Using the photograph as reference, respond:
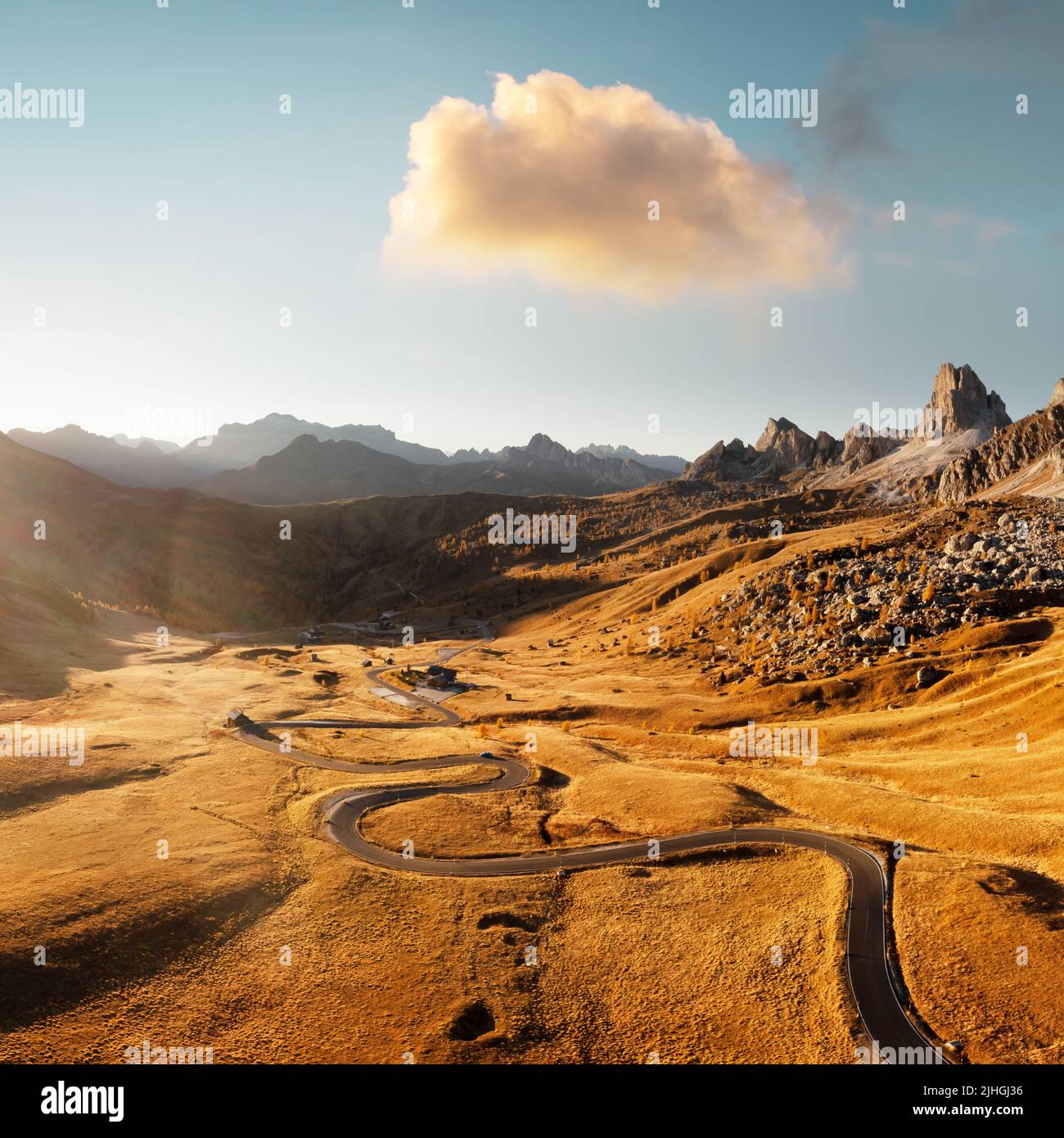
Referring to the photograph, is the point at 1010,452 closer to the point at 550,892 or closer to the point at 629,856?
the point at 629,856

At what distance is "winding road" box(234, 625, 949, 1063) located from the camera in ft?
106

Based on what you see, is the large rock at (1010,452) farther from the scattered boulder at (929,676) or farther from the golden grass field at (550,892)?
the golden grass field at (550,892)

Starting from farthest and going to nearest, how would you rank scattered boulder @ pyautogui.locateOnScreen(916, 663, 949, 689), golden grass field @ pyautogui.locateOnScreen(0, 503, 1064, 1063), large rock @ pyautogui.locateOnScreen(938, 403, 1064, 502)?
large rock @ pyautogui.locateOnScreen(938, 403, 1064, 502), scattered boulder @ pyautogui.locateOnScreen(916, 663, 949, 689), golden grass field @ pyautogui.locateOnScreen(0, 503, 1064, 1063)

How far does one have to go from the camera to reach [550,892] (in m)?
44.8

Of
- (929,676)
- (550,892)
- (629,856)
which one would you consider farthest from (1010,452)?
(550,892)

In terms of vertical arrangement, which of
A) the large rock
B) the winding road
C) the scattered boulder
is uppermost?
the large rock

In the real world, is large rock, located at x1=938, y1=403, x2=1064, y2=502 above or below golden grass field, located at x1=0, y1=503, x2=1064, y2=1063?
above

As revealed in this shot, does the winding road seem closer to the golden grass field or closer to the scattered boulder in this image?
the golden grass field

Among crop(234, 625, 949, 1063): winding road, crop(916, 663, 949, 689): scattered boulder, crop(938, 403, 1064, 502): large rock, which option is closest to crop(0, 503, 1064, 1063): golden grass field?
crop(234, 625, 949, 1063): winding road

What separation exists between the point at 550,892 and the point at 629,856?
8.68m

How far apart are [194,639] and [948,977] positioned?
6032 inches

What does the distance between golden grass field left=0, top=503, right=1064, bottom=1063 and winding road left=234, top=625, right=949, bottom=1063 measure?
3.74ft

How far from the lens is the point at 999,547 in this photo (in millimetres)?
93562
